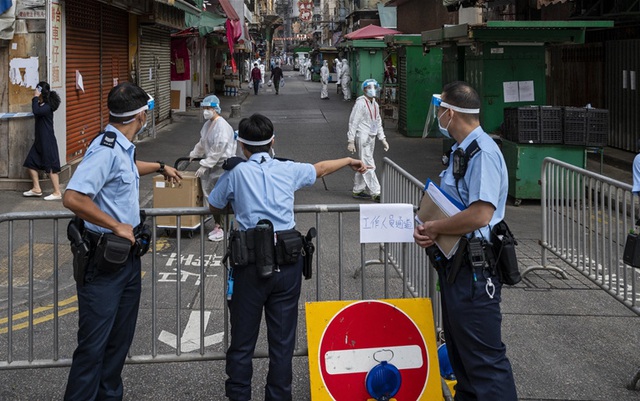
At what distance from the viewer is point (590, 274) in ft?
22.1

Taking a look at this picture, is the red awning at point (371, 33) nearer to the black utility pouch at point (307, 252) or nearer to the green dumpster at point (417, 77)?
the green dumpster at point (417, 77)

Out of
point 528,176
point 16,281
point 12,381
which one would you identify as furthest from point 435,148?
point 12,381

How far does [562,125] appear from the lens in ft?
38.5

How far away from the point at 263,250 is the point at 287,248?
142mm

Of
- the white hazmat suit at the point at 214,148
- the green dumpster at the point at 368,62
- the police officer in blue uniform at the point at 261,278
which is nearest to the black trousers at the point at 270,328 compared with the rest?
the police officer in blue uniform at the point at 261,278

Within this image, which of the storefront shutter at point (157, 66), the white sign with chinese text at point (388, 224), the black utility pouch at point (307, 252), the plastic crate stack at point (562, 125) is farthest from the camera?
the storefront shutter at point (157, 66)

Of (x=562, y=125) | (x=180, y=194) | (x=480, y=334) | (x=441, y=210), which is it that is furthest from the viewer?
(x=562, y=125)

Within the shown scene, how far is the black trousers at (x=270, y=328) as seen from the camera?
4434 mm

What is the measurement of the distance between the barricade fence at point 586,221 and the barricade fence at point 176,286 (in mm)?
1628

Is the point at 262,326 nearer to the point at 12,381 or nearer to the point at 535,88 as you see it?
the point at 12,381

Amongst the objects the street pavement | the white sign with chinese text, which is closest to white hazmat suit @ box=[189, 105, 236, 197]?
the street pavement

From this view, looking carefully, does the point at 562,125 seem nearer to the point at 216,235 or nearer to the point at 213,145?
the point at 213,145

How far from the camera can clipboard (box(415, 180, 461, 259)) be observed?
418 cm

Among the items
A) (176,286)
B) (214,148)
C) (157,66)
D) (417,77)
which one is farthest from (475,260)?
(157,66)
